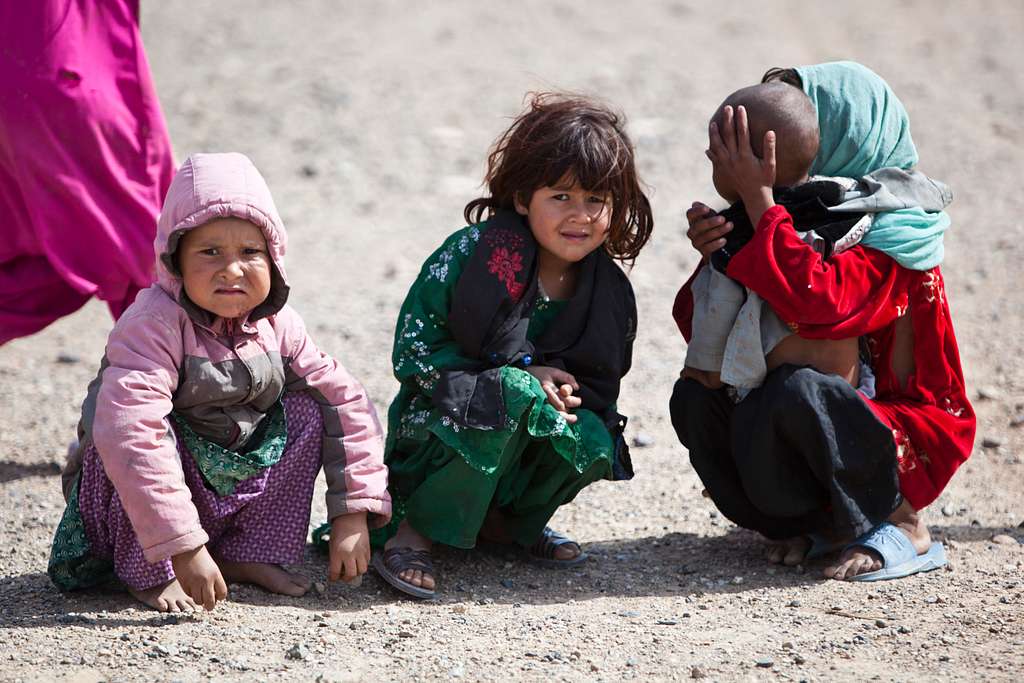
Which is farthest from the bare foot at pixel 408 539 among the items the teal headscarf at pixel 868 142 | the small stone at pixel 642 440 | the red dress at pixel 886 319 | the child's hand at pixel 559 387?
the teal headscarf at pixel 868 142

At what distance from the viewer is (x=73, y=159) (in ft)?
14.1

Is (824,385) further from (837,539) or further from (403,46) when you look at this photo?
(403,46)

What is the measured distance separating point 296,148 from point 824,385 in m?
5.58

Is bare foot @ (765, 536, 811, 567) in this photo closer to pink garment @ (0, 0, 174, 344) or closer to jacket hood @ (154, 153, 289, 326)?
jacket hood @ (154, 153, 289, 326)

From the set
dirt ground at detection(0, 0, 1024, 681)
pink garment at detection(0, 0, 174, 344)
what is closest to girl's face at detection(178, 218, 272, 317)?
dirt ground at detection(0, 0, 1024, 681)

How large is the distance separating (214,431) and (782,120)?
5.91 ft

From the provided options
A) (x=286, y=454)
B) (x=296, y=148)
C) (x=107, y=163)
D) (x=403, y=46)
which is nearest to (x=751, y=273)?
(x=286, y=454)

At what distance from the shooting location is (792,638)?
10.8 ft

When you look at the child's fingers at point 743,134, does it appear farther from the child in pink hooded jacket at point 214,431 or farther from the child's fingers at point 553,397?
the child in pink hooded jacket at point 214,431

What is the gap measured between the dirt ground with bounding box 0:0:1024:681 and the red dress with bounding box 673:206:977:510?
0.40m

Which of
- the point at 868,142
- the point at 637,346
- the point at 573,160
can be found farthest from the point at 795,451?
the point at 637,346

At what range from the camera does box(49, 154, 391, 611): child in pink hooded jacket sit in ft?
10.2

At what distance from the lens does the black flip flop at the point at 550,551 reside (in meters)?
3.87

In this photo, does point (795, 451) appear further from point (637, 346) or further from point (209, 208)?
point (637, 346)
